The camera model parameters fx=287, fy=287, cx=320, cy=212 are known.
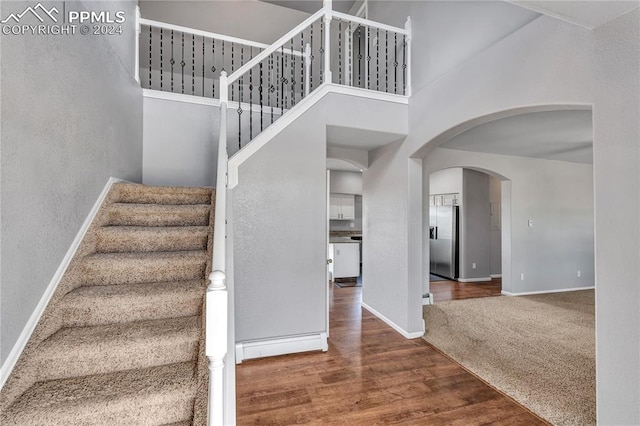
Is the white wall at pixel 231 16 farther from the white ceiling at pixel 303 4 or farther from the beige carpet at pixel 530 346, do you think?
the beige carpet at pixel 530 346

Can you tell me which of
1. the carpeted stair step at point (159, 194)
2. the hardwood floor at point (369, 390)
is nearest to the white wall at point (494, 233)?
the hardwood floor at point (369, 390)

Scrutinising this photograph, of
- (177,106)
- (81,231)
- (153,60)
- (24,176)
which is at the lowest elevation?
(81,231)

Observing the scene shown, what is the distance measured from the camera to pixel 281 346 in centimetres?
295

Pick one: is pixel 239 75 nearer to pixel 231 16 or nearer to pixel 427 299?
pixel 231 16

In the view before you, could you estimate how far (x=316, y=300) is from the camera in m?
3.09

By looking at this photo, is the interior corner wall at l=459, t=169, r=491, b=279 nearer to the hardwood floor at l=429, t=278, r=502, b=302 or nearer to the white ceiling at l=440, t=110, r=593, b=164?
the hardwood floor at l=429, t=278, r=502, b=302

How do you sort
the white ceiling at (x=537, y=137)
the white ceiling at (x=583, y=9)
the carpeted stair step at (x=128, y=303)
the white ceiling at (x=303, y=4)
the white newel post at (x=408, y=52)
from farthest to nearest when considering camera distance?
the white ceiling at (x=303, y=4)
the white newel post at (x=408, y=52)
the white ceiling at (x=537, y=137)
the carpeted stair step at (x=128, y=303)
the white ceiling at (x=583, y=9)

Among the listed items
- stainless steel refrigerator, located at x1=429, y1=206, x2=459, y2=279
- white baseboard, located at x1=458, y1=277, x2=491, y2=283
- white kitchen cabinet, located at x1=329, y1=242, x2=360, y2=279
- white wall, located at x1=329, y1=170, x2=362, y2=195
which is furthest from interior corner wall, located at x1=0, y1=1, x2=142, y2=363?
white baseboard, located at x1=458, y1=277, x2=491, y2=283

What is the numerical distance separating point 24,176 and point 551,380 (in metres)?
4.02

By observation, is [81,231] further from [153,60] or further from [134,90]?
[153,60]

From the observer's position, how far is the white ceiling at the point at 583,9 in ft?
4.24

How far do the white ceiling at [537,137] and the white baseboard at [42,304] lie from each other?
4205 millimetres

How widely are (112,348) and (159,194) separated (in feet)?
5.37

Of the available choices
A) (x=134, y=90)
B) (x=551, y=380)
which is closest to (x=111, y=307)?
(x=134, y=90)
